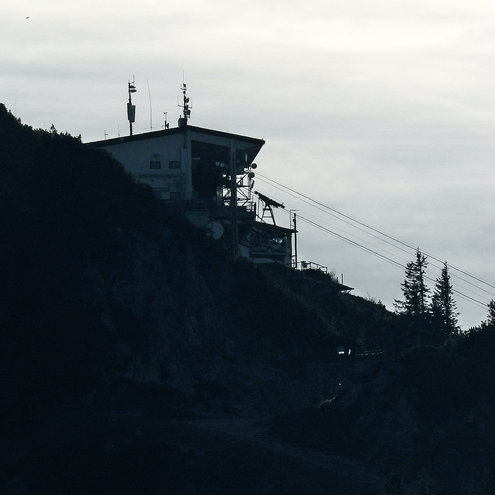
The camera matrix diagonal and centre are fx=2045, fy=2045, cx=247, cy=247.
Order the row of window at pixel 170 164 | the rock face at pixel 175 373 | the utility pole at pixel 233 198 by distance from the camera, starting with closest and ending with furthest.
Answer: the rock face at pixel 175 373
the utility pole at pixel 233 198
the row of window at pixel 170 164

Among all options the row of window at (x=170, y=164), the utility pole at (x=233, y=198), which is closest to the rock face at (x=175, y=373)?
the utility pole at (x=233, y=198)

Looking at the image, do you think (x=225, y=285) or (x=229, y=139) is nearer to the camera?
(x=225, y=285)

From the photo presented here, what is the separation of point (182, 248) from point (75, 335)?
1147cm

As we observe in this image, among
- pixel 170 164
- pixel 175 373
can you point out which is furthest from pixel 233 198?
pixel 175 373

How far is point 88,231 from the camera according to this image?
355 feet

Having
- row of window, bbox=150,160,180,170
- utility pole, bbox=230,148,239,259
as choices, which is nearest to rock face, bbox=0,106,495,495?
utility pole, bbox=230,148,239,259

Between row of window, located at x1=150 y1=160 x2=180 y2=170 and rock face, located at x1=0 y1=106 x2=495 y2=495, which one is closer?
rock face, located at x1=0 y1=106 x2=495 y2=495

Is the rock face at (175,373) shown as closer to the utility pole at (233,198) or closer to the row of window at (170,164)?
the utility pole at (233,198)

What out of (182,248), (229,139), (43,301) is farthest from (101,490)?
(229,139)

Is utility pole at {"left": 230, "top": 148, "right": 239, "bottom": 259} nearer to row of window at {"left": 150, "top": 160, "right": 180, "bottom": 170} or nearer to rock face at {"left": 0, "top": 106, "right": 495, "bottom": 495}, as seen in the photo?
row of window at {"left": 150, "top": 160, "right": 180, "bottom": 170}

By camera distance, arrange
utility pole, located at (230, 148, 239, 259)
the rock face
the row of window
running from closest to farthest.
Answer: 1. the rock face
2. utility pole, located at (230, 148, 239, 259)
3. the row of window

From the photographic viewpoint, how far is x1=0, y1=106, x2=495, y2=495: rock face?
97.1m

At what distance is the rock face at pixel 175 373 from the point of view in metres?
97.1

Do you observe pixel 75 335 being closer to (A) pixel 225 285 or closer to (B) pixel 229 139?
(A) pixel 225 285
